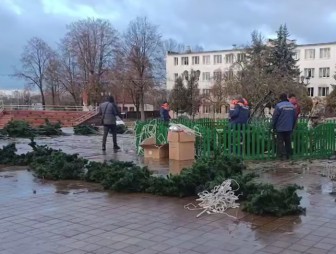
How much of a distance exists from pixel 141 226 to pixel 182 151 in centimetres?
610

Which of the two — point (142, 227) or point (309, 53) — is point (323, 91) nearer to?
point (309, 53)

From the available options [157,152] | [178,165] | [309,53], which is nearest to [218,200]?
[178,165]

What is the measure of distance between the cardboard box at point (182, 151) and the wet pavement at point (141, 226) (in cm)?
401

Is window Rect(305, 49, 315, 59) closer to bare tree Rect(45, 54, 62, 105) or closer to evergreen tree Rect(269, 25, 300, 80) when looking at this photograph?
evergreen tree Rect(269, 25, 300, 80)

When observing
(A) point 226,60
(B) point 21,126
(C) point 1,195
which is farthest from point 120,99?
(C) point 1,195

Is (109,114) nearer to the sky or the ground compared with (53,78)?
nearer to the ground

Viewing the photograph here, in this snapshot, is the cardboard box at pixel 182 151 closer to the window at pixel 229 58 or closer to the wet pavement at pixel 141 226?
the wet pavement at pixel 141 226

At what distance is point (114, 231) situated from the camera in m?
5.49

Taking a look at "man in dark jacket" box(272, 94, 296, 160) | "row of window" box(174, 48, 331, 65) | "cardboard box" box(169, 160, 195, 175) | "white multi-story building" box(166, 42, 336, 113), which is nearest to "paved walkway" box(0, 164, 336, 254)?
"cardboard box" box(169, 160, 195, 175)

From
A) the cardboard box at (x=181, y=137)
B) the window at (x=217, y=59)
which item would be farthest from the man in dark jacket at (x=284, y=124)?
the window at (x=217, y=59)

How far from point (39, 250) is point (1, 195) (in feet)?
10.5

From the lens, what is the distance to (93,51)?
61.8 m

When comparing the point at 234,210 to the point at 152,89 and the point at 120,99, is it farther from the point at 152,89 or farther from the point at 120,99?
the point at 120,99

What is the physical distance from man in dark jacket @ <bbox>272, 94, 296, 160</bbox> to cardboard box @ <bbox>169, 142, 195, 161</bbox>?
2204 millimetres
